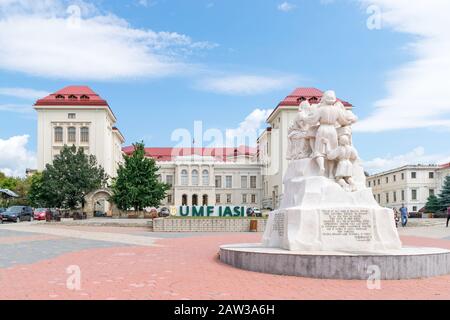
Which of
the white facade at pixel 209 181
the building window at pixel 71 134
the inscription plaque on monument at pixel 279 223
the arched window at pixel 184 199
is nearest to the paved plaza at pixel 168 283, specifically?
the inscription plaque on monument at pixel 279 223

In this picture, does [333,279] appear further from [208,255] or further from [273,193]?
[273,193]

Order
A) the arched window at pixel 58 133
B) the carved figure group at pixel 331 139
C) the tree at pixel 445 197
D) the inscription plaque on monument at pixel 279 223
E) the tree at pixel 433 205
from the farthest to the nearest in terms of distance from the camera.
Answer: the arched window at pixel 58 133 → the tree at pixel 433 205 → the tree at pixel 445 197 → the carved figure group at pixel 331 139 → the inscription plaque on monument at pixel 279 223

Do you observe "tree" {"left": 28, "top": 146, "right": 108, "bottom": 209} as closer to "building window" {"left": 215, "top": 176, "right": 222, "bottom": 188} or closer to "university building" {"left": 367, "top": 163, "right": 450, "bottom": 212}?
"building window" {"left": 215, "top": 176, "right": 222, "bottom": 188}

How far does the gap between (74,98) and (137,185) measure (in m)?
27.2

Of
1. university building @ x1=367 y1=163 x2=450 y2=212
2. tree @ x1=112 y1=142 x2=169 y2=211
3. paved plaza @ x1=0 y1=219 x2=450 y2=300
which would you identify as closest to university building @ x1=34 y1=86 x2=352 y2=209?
tree @ x1=112 y1=142 x2=169 y2=211

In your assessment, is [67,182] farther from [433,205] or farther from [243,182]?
[243,182]

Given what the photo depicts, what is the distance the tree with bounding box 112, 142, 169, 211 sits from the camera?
43938 millimetres

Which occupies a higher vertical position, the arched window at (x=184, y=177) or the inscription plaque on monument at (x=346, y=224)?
the arched window at (x=184, y=177)

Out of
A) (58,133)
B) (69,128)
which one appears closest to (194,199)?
(69,128)

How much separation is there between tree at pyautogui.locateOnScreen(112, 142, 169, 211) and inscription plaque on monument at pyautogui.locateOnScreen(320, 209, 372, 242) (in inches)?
1342

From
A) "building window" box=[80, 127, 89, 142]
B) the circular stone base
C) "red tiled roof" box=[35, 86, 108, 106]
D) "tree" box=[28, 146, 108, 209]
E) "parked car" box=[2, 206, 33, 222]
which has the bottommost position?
"parked car" box=[2, 206, 33, 222]

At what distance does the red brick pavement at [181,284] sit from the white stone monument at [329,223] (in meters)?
0.32

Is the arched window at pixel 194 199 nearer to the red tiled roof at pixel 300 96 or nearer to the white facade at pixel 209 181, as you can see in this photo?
the white facade at pixel 209 181

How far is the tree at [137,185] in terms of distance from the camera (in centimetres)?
4394
